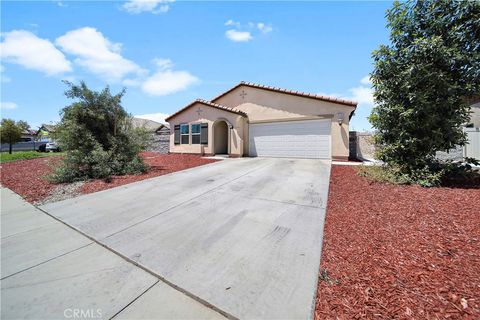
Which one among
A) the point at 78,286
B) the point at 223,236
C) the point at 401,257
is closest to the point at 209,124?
the point at 223,236

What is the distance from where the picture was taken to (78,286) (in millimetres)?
2197

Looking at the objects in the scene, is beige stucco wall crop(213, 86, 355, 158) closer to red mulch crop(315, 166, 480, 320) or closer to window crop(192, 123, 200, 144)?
window crop(192, 123, 200, 144)

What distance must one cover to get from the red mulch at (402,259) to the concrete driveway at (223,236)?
25cm

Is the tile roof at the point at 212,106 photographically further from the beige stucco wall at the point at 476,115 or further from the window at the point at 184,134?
the beige stucco wall at the point at 476,115

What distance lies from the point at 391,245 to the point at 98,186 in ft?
24.1

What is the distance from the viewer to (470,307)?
1777mm

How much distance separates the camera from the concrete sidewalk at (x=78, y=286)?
1.89 metres

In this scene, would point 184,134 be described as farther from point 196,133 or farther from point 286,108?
point 286,108

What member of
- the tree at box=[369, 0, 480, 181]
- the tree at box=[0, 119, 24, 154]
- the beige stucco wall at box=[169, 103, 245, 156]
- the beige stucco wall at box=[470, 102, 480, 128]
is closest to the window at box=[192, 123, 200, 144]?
the beige stucco wall at box=[169, 103, 245, 156]

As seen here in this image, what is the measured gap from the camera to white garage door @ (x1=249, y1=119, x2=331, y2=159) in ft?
37.7

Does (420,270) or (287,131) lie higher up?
(287,131)

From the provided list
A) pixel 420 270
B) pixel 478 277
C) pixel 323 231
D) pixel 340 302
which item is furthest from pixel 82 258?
pixel 478 277

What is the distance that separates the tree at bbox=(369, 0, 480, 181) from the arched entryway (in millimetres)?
9893

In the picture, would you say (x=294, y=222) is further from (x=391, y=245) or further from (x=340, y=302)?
(x=340, y=302)
